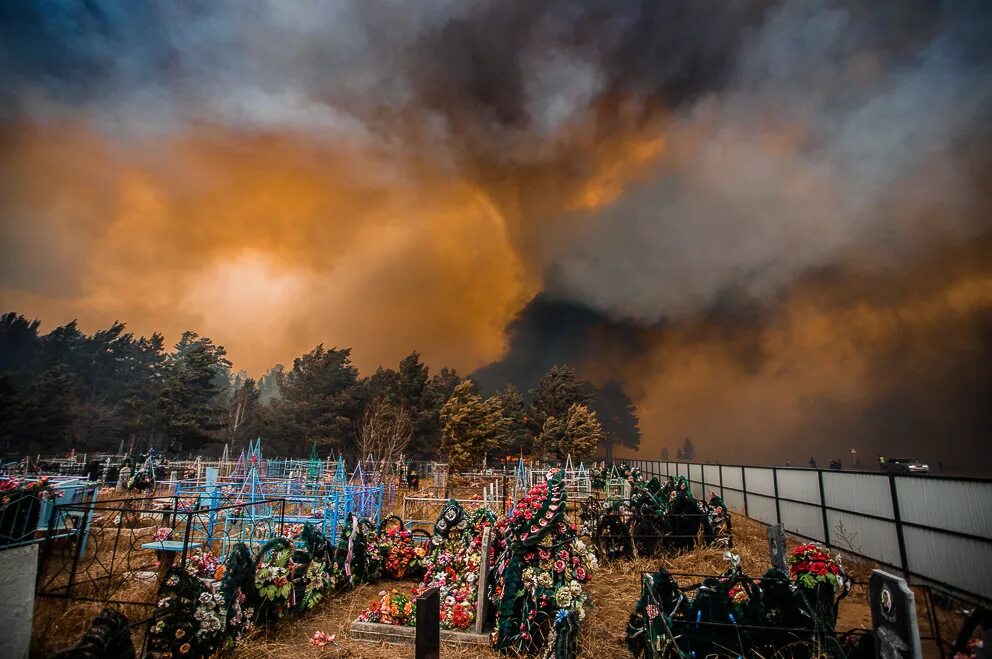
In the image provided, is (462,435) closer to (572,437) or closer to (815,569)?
(572,437)

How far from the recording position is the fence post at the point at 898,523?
10641 millimetres

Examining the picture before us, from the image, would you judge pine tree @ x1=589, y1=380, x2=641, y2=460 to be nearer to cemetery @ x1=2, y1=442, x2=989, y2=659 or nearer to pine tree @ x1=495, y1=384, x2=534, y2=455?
pine tree @ x1=495, y1=384, x2=534, y2=455

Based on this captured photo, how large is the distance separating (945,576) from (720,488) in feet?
42.0

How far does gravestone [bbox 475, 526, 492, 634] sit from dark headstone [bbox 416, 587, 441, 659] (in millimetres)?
5464

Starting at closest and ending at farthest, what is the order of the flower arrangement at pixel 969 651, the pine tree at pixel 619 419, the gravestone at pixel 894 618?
the gravestone at pixel 894 618, the flower arrangement at pixel 969 651, the pine tree at pixel 619 419

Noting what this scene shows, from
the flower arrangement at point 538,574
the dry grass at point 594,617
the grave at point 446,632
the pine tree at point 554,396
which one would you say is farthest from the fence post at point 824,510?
the pine tree at point 554,396

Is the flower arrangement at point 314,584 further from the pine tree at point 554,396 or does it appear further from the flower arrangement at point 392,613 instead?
the pine tree at point 554,396

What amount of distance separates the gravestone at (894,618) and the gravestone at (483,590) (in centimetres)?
587

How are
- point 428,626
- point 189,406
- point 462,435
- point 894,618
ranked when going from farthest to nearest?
point 189,406 < point 462,435 < point 894,618 < point 428,626

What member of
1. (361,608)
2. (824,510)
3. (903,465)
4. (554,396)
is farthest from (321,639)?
(554,396)

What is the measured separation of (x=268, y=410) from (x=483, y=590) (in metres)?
67.5

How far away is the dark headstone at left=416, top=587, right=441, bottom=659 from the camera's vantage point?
3174 millimetres

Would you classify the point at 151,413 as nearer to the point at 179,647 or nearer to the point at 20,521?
the point at 20,521

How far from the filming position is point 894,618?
3777mm
